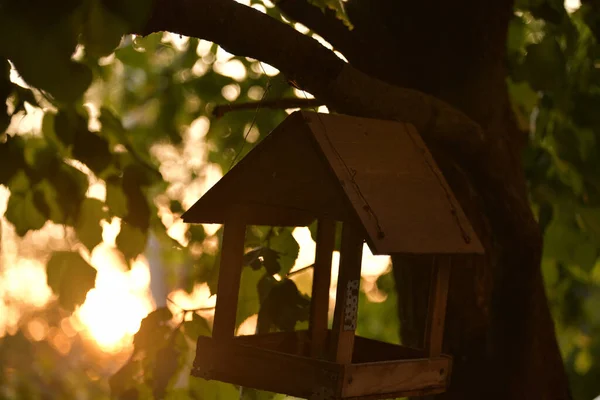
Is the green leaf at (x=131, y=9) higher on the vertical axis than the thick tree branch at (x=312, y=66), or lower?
lower

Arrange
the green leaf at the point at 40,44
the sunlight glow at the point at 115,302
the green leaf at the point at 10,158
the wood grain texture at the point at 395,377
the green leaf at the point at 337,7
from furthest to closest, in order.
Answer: the sunlight glow at the point at 115,302
the green leaf at the point at 337,7
the green leaf at the point at 10,158
the wood grain texture at the point at 395,377
the green leaf at the point at 40,44

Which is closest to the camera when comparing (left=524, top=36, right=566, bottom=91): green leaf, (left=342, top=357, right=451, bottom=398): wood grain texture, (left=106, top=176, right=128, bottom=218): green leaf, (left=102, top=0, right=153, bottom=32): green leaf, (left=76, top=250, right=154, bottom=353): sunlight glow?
(left=102, top=0, right=153, bottom=32): green leaf

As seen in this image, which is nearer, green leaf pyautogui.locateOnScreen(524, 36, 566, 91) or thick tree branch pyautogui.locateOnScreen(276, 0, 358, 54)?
thick tree branch pyautogui.locateOnScreen(276, 0, 358, 54)

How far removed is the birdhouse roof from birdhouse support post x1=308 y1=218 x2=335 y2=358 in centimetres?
25

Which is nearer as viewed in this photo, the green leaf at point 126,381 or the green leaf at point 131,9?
the green leaf at point 131,9

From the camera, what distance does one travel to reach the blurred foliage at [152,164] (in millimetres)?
921

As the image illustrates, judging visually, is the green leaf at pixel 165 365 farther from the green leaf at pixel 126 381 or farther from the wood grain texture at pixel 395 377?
the wood grain texture at pixel 395 377

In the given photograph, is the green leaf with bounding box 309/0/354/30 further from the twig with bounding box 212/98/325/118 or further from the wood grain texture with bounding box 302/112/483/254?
the wood grain texture with bounding box 302/112/483/254

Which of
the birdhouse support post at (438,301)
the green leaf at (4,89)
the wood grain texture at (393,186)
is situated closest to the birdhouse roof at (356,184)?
the wood grain texture at (393,186)

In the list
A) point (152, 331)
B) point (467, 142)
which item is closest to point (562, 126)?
point (467, 142)

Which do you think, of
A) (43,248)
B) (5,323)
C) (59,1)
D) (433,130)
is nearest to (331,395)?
(433,130)

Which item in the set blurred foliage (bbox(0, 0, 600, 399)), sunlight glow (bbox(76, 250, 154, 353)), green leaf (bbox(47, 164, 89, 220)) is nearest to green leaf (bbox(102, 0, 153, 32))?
blurred foliage (bbox(0, 0, 600, 399))

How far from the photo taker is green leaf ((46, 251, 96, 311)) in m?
1.92

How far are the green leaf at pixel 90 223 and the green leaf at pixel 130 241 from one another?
0.22 ft
